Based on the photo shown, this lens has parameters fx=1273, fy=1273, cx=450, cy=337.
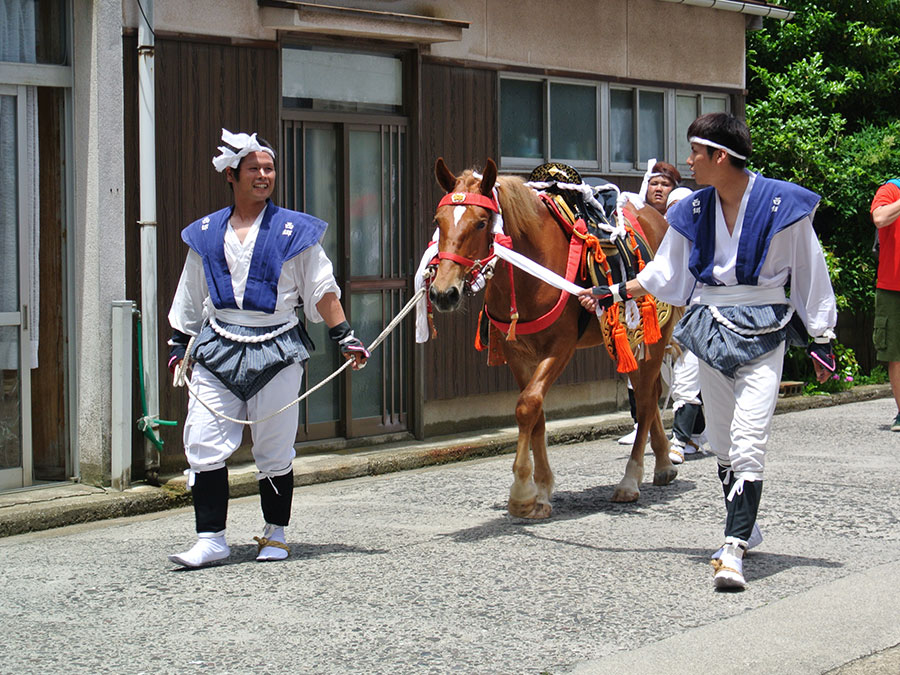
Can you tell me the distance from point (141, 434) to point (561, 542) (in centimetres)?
311

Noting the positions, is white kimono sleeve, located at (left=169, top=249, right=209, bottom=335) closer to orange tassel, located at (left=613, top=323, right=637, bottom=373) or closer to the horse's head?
the horse's head

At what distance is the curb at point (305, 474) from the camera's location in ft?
25.2

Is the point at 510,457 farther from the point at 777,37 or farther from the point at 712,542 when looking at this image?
the point at 777,37

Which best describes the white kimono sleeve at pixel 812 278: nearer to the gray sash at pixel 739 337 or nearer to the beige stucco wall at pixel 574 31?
the gray sash at pixel 739 337

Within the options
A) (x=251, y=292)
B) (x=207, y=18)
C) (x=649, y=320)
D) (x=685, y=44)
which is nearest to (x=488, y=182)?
(x=649, y=320)

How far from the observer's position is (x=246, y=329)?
6367 millimetres

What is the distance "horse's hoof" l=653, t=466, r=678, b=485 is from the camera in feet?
28.2

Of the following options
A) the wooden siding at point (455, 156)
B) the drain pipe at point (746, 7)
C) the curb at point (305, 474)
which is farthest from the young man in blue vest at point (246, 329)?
the drain pipe at point (746, 7)

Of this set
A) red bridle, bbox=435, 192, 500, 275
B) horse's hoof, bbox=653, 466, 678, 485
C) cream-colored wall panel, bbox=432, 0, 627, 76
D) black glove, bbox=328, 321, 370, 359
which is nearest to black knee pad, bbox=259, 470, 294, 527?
black glove, bbox=328, 321, 370, 359

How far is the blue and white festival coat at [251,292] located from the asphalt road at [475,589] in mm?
1053

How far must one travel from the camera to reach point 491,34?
1079cm

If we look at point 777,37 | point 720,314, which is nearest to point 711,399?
point 720,314

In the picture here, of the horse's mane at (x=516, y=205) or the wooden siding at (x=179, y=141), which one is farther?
the wooden siding at (x=179, y=141)

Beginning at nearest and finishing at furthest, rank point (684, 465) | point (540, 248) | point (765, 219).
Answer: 1. point (765, 219)
2. point (540, 248)
3. point (684, 465)
